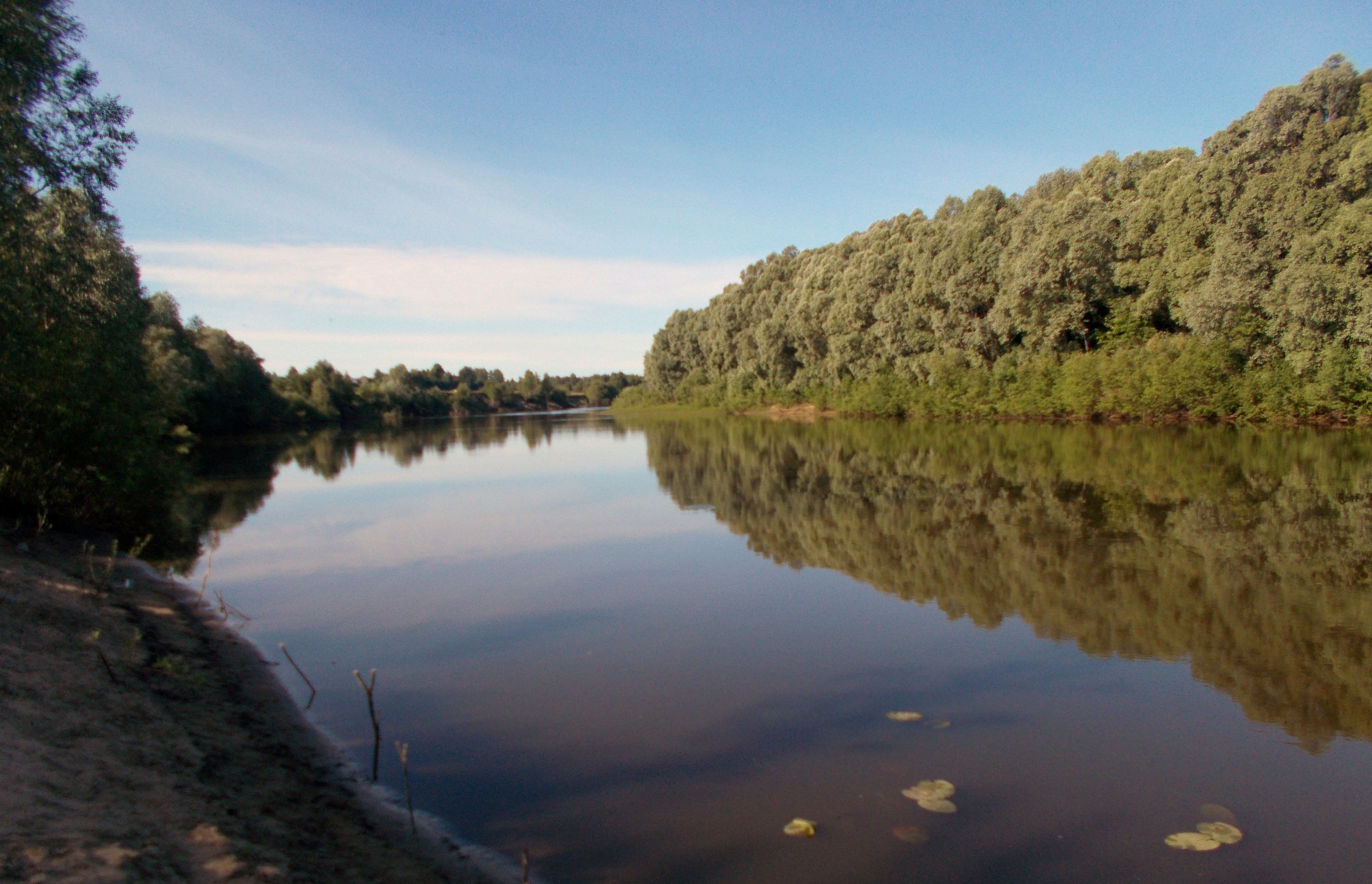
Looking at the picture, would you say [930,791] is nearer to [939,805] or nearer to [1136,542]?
[939,805]

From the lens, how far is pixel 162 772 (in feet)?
17.6

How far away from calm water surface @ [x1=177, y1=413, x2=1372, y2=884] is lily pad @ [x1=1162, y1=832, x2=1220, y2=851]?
73 millimetres

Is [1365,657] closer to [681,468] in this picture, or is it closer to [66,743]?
[66,743]

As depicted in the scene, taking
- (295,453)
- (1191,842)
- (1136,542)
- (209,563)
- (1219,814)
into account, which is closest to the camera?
(1191,842)

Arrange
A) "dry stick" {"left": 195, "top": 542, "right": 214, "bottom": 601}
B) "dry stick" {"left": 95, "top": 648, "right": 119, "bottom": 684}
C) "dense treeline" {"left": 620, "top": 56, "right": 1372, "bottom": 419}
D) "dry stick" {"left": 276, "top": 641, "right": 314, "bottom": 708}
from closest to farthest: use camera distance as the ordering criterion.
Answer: "dry stick" {"left": 95, "top": 648, "right": 119, "bottom": 684} < "dry stick" {"left": 276, "top": 641, "right": 314, "bottom": 708} < "dry stick" {"left": 195, "top": 542, "right": 214, "bottom": 601} < "dense treeline" {"left": 620, "top": 56, "right": 1372, "bottom": 419}

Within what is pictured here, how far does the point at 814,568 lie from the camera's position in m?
13.6

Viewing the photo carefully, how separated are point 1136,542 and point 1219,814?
9.37 meters

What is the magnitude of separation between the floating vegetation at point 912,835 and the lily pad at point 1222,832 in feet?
6.12

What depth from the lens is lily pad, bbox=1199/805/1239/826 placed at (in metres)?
5.43

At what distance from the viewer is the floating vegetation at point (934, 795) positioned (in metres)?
5.66

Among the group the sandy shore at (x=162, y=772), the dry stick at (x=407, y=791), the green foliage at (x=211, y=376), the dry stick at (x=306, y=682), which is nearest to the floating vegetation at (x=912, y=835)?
the sandy shore at (x=162, y=772)

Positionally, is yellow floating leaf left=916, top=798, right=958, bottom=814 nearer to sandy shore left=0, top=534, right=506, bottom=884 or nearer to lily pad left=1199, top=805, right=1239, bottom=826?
lily pad left=1199, top=805, right=1239, bottom=826

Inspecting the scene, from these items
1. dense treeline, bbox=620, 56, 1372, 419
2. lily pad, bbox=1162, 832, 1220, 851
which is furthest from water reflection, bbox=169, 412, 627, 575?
dense treeline, bbox=620, 56, 1372, 419

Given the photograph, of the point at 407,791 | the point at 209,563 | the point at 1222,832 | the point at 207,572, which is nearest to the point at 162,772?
the point at 407,791
